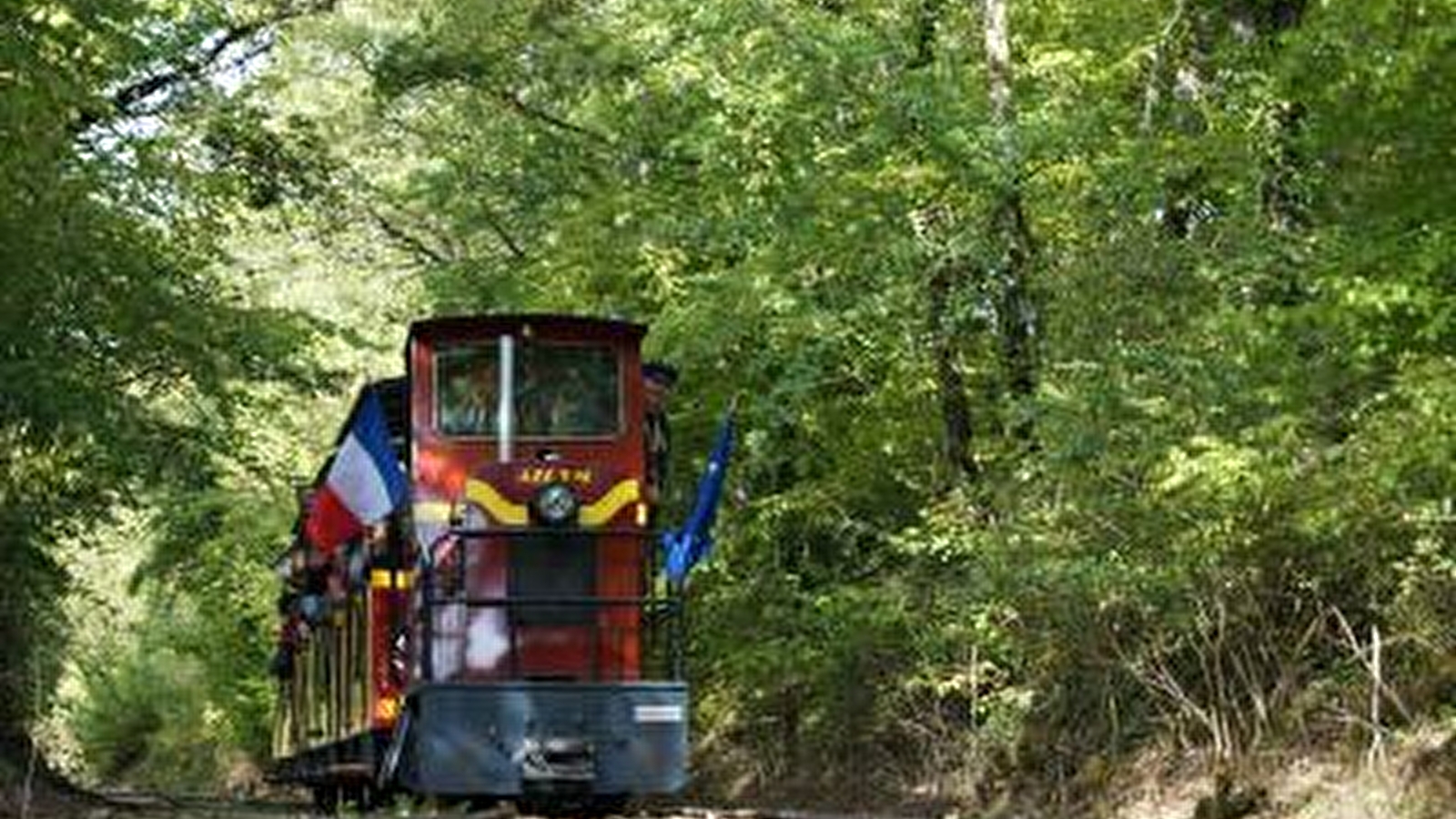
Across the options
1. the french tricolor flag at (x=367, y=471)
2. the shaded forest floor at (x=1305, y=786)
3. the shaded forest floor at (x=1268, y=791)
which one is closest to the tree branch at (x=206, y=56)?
the french tricolor flag at (x=367, y=471)

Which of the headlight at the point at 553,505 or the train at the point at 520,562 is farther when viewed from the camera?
the headlight at the point at 553,505

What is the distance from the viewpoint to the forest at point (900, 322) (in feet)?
40.5

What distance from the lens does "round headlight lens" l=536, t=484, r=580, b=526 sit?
14.4 metres

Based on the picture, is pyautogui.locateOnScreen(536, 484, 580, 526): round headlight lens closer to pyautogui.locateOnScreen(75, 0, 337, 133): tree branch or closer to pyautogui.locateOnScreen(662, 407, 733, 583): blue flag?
pyautogui.locateOnScreen(662, 407, 733, 583): blue flag

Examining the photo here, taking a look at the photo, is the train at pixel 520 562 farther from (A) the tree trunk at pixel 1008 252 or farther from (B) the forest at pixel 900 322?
(A) the tree trunk at pixel 1008 252

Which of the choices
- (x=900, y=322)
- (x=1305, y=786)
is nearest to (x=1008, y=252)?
(x=900, y=322)

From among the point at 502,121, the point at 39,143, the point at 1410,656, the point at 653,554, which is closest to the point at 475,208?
the point at 502,121

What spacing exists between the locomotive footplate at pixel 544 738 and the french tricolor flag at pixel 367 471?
165cm

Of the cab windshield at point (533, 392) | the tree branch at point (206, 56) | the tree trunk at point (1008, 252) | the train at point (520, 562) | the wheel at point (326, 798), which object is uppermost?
the tree branch at point (206, 56)

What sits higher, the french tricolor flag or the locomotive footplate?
the french tricolor flag

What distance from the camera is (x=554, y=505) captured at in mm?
14422

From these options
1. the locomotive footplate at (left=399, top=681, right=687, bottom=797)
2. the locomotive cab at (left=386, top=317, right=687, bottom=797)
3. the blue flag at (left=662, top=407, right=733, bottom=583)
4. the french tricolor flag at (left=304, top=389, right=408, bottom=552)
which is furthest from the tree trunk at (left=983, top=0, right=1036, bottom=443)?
the french tricolor flag at (left=304, top=389, right=408, bottom=552)

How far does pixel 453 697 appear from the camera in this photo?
1352cm

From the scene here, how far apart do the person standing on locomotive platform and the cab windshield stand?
0.34 metres
